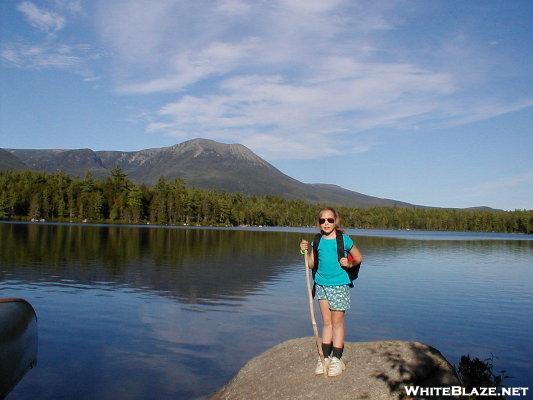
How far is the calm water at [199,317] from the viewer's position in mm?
16203

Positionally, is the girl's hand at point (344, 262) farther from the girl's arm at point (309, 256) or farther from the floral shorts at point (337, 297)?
the girl's arm at point (309, 256)

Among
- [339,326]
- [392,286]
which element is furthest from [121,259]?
[339,326]

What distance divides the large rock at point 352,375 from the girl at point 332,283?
640 mm

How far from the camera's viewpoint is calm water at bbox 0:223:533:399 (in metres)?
16.2

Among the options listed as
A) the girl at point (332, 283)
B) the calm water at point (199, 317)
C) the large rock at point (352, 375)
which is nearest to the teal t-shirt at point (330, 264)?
the girl at point (332, 283)

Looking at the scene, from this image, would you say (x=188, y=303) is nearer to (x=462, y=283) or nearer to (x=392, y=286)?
(x=392, y=286)

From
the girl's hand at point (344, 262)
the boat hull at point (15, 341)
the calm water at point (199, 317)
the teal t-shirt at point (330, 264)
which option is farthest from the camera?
the calm water at point (199, 317)

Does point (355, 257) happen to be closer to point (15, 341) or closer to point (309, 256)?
point (309, 256)

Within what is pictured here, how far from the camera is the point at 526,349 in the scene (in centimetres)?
2141

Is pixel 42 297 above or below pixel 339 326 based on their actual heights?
below

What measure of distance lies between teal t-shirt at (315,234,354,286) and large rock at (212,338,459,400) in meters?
2.46

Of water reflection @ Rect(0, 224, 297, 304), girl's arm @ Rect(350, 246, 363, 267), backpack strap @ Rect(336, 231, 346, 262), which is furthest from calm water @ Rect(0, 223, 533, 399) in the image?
girl's arm @ Rect(350, 246, 363, 267)

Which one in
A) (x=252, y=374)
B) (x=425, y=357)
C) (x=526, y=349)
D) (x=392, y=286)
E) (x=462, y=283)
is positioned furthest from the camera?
(x=462, y=283)

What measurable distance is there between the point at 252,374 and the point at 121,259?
41.4 meters
